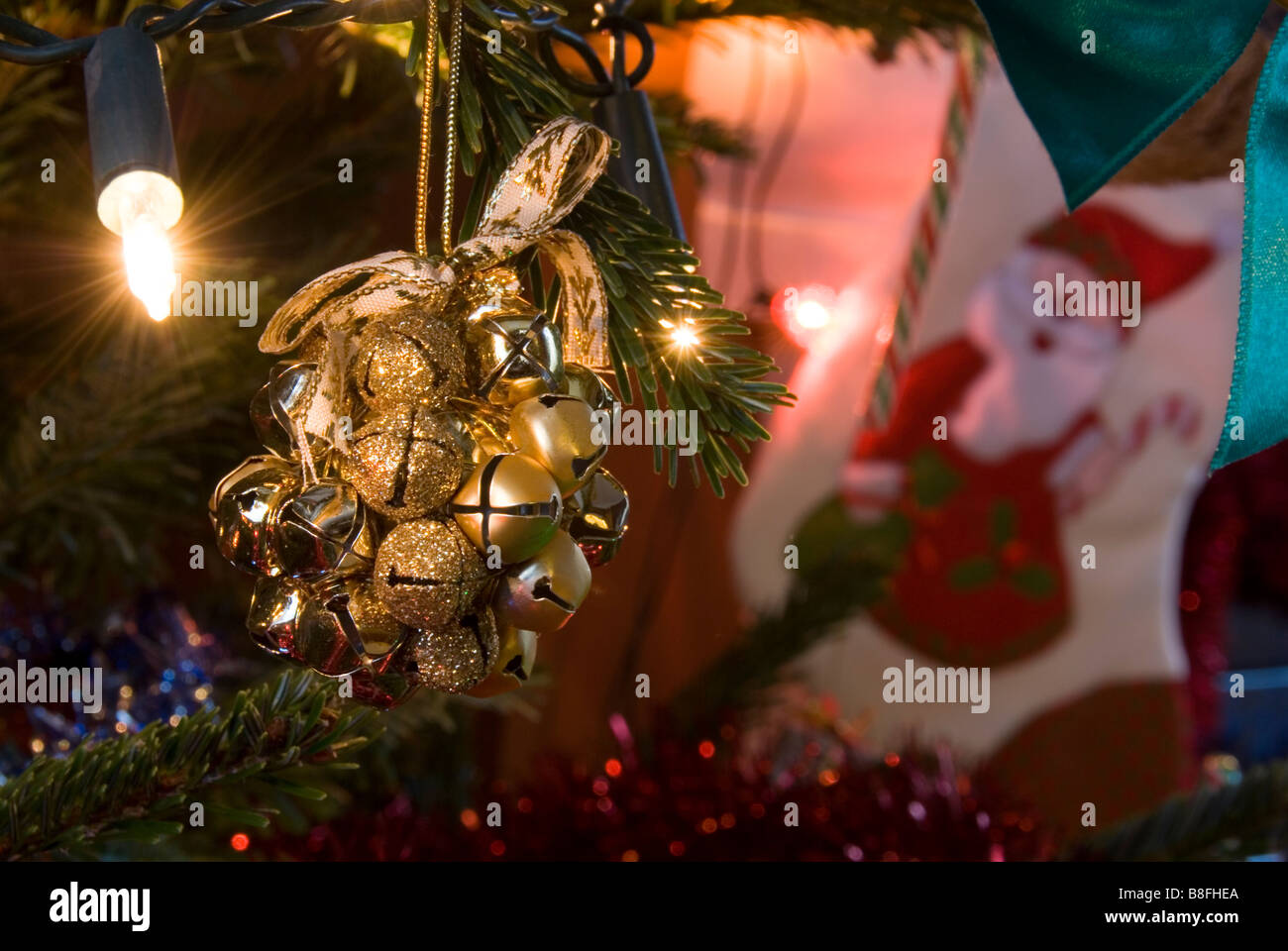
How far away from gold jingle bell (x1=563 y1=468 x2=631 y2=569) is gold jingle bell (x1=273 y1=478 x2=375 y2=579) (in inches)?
2.7

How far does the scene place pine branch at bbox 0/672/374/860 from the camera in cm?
38

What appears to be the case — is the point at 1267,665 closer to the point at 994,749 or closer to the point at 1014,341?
the point at 994,749

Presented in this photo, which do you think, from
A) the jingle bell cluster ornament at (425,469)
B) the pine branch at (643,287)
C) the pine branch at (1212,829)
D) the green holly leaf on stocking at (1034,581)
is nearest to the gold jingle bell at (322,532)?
the jingle bell cluster ornament at (425,469)

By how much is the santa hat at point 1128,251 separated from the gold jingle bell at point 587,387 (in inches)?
42.6

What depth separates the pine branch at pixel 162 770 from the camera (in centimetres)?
38

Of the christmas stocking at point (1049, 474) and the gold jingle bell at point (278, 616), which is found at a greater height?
the christmas stocking at point (1049, 474)

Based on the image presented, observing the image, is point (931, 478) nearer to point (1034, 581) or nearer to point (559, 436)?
point (1034, 581)

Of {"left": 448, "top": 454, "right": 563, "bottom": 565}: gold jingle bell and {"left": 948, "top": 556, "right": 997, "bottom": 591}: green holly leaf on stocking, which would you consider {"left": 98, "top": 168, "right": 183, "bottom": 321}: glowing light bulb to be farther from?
{"left": 948, "top": 556, "right": 997, "bottom": 591}: green holly leaf on stocking

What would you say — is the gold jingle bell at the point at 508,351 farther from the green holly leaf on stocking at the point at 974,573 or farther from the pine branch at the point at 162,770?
the green holly leaf on stocking at the point at 974,573

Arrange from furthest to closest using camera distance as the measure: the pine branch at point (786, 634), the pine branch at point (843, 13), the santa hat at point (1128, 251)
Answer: the santa hat at point (1128, 251)
the pine branch at point (786, 634)
the pine branch at point (843, 13)

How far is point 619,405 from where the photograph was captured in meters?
0.37

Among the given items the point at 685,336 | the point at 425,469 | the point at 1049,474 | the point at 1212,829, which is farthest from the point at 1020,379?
the point at 425,469

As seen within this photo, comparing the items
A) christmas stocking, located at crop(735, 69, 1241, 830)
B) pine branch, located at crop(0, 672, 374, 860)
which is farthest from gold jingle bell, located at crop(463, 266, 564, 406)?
christmas stocking, located at crop(735, 69, 1241, 830)

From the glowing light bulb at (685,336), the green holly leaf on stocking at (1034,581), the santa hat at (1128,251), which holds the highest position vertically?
the santa hat at (1128,251)
